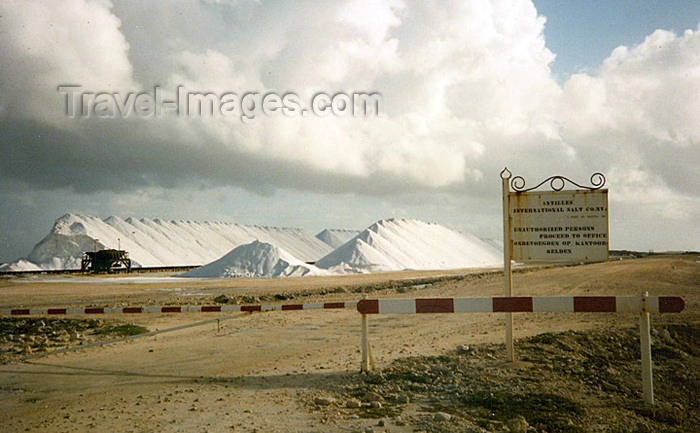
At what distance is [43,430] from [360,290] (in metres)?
21.6

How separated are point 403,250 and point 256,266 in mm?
22637

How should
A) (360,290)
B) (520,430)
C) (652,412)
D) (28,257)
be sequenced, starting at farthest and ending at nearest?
(28,257) → (360,290) → (652,412) → (520,430)

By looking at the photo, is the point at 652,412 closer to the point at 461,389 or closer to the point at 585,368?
the point at 585,368

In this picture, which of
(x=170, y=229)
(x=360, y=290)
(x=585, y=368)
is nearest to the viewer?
(x=585, y=368)

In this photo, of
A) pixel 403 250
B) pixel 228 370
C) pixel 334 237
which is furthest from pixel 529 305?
pixel 334 237

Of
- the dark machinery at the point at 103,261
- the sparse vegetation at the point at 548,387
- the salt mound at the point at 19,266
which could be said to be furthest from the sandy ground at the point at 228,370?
the salt mound at the point at 19,266

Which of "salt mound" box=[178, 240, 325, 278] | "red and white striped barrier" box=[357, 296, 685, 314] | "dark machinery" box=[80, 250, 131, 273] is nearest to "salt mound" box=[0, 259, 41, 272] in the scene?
"dark machinery" box=[80, 250, 131, 273]

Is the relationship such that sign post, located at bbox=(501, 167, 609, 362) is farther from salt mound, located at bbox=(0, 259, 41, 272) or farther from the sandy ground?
salt mound, located at bbox=(0, 259, 41, 272)

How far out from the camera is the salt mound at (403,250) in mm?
53906

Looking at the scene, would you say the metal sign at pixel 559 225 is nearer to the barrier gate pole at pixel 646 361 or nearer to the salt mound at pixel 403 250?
the barrier gate pole at pixel 646 361

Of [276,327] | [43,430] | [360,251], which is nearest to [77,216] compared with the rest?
[360,251]

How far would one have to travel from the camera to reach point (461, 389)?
20.1ft

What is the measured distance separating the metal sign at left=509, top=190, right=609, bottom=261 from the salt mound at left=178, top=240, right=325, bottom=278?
38.6 meters

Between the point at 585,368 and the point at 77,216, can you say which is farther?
the point at 77,216
